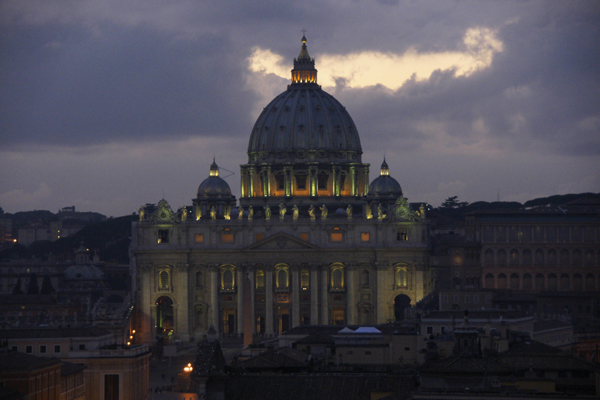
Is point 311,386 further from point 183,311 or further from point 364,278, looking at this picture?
point 364,278

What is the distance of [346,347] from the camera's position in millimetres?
114875

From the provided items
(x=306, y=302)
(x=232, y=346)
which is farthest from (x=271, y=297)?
(x=232, y=346)

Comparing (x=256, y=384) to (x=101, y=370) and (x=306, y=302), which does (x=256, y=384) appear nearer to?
(x=101, y=370)

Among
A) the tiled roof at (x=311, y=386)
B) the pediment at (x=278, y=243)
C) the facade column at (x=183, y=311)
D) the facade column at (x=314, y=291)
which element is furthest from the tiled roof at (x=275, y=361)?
the pediment at (x=278, y=243)

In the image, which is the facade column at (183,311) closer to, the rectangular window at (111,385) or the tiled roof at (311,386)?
the rectangular window at (111,385)

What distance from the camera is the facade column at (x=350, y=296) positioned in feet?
646

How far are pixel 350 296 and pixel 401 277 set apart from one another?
6248 millimetres

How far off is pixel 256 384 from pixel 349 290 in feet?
368

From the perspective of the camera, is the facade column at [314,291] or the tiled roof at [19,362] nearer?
the tiled roof at [19,362]

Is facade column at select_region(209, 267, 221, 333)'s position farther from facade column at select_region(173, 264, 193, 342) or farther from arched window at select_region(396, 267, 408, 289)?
arched window at select_region(396, 267, 408, 289)

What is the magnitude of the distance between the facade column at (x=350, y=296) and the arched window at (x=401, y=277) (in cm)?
516

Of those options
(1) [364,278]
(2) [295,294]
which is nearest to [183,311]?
(2) [295,294]

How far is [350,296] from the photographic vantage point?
198 meters

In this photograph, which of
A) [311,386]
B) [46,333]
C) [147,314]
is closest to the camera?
[311,386]
